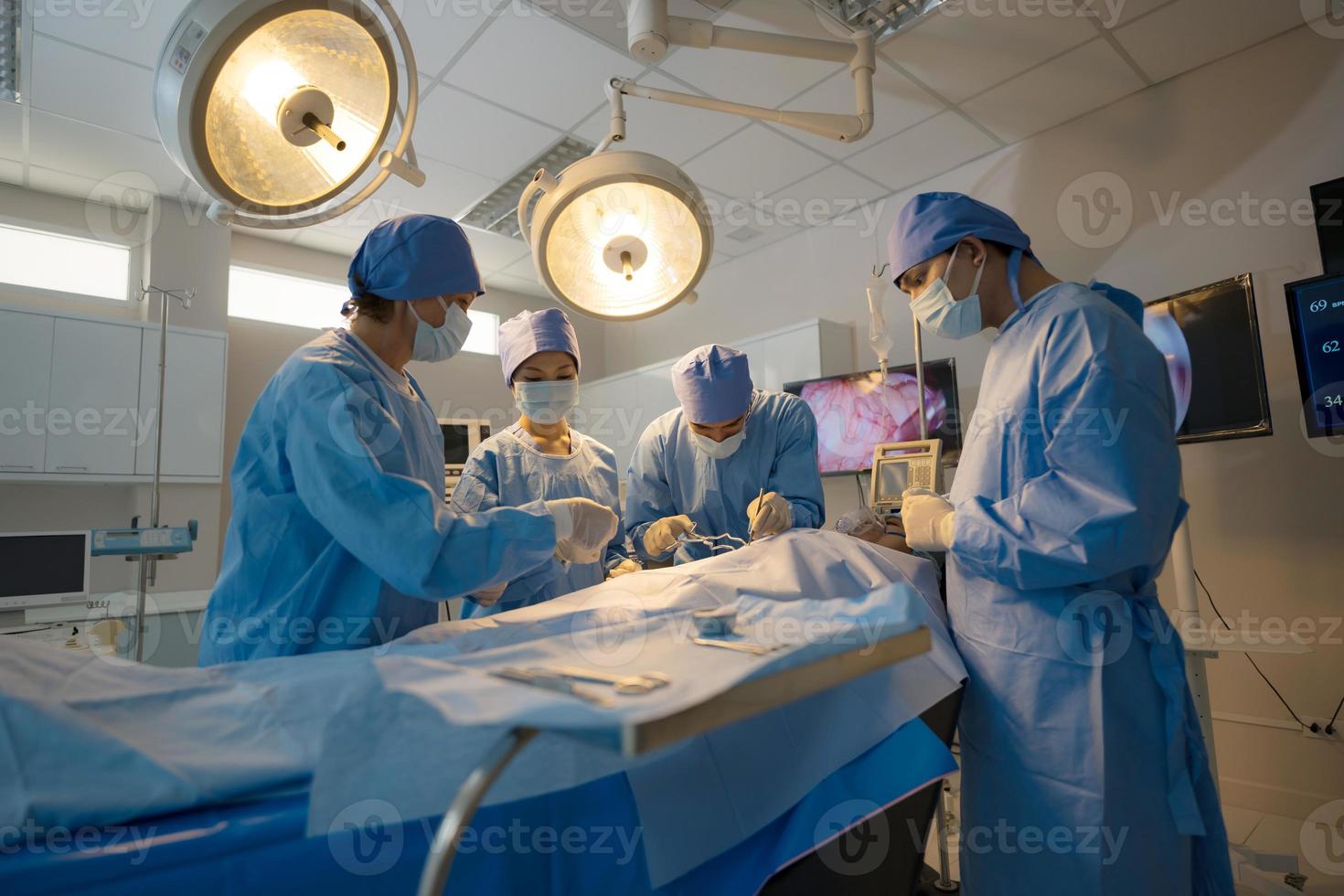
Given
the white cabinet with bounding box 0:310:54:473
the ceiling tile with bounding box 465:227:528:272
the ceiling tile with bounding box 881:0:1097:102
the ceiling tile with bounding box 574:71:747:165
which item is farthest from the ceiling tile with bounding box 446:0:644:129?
the white cabinet with bounding box 0:310:54:473

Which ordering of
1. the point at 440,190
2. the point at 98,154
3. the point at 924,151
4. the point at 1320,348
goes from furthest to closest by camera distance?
the point at 440,190, the point at 924,151, the point at 98,154, the point at 1320,348

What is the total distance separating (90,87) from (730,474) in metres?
3.12

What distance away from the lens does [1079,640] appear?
117 centimetres

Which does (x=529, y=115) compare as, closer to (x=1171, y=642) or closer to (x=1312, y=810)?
(x=1171, y=642)

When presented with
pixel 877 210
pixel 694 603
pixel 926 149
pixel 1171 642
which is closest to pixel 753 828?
pixel 694 603

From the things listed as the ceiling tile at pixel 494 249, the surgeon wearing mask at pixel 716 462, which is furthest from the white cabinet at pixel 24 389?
the surgeon wearing mask at pixel 716 462

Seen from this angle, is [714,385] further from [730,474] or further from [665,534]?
[665,534]

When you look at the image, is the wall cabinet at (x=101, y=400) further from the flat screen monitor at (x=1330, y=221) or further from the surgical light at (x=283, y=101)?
the flat screen monitor at (x=1330, y=221)

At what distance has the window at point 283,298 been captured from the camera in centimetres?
471

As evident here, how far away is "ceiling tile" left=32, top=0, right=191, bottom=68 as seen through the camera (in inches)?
103

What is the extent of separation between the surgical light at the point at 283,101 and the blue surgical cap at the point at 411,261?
32cm

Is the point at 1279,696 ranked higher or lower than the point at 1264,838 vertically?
higher

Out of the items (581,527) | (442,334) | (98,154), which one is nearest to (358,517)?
(581,527)

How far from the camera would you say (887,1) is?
275 centimetres
